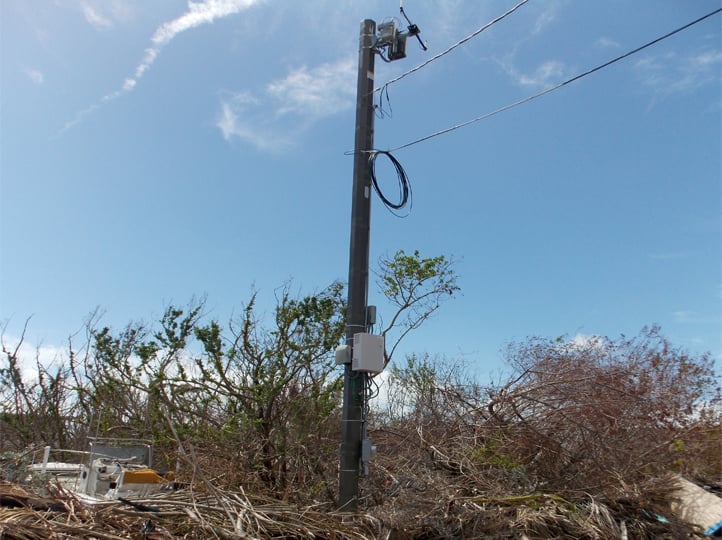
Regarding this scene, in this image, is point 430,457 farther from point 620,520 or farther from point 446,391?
point 620,520

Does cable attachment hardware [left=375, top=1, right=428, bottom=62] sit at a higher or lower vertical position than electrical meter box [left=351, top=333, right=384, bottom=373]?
higher

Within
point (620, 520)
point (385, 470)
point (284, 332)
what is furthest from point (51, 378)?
point (620, 520)

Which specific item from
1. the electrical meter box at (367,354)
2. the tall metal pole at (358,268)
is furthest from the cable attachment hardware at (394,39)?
the electrical meter box at (367,354)

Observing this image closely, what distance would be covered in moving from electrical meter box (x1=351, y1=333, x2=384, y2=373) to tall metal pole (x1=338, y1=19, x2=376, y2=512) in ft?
0.62

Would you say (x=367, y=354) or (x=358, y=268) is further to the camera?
(x=358, y=268)

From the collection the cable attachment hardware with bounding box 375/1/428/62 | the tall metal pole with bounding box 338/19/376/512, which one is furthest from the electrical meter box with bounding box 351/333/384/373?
the cable attachment hardware with bounding box 375/1/428/62

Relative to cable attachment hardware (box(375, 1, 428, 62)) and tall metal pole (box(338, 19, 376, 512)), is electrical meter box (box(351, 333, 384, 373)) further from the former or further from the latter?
cable attachment hardware (box(375, 1, 428, 62))

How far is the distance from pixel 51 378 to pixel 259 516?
49.2ft

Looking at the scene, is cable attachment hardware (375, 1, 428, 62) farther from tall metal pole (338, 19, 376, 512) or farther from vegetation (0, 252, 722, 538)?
vegetation (0, 252, 722, 538)

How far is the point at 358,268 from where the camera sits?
25.2ft

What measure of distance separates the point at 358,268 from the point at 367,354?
119cm

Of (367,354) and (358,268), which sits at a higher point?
(358,268)

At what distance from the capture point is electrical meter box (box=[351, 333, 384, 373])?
705 cm

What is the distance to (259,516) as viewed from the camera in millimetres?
5664
